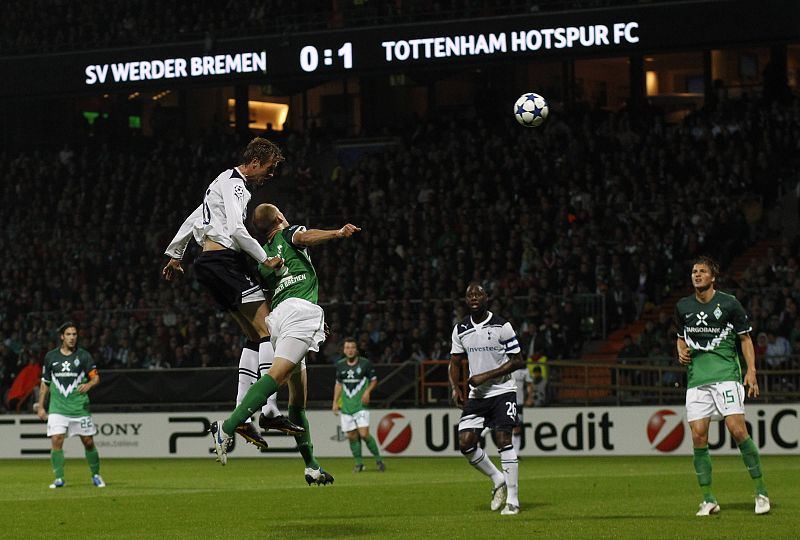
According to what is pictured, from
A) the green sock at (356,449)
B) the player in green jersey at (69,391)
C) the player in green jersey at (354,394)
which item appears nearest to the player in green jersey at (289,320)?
the player in green jersey at (69,391)

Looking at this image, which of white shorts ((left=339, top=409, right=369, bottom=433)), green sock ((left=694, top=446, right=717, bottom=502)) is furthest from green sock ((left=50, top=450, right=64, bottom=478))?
green sock ((left=694, top=446, right=717, bottom=502))

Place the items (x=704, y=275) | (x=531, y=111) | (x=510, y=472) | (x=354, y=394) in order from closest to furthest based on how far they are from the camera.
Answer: (x=704, y=275)
(x=510, y=472)
(x=531, y=111)
(x=354, y=394)

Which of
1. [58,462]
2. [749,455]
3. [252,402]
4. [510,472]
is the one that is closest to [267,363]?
[252,402]

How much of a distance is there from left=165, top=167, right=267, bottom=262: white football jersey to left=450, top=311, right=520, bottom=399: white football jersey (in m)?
4.48

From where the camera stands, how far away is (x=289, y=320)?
36.6 ft

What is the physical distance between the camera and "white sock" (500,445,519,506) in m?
14.0

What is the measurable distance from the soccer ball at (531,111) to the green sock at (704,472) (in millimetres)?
6637

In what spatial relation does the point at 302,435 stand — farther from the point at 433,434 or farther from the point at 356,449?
the point at 433,434

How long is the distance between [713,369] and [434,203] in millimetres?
21044

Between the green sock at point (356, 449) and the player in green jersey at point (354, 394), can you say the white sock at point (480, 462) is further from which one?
the player in green jersey at point (354, 394)

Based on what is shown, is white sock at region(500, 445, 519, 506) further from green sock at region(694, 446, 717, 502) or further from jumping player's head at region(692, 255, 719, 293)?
jumping player's head at region(692, 255, 719, 293)

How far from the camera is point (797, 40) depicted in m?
28.0

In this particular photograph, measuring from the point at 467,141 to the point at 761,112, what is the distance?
727cm

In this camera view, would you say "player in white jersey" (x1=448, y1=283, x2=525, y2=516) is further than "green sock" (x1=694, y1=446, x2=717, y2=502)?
Yes
